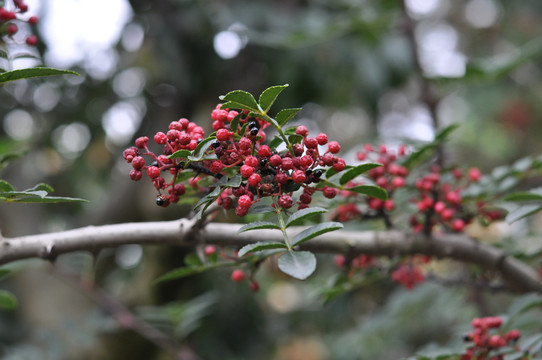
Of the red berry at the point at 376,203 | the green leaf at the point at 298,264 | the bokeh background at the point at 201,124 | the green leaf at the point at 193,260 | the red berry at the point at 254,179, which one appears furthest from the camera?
the bokeh background at the point at 201,124

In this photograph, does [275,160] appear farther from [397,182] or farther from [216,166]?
[397,182]

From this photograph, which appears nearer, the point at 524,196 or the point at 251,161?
the point at 251,161

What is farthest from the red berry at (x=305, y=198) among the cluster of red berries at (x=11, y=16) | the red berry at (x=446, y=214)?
the cluster of red berries at (x=11, y=16)

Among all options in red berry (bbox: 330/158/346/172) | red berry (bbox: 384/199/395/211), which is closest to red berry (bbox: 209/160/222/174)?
red berry (bbox: 330/158/346/172)

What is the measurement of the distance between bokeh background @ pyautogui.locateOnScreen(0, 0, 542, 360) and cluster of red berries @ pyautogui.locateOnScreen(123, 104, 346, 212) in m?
1.02

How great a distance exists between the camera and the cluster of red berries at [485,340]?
1.25 m

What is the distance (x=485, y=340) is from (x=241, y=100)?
2.84 ft

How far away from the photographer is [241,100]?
0.87 m

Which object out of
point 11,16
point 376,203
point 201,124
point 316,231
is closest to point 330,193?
point 316,231

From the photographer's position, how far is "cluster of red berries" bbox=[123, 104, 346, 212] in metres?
0.92

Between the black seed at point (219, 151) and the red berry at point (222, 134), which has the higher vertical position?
the red berry at point (222, 134)

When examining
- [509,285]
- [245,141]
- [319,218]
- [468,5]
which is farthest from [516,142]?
[245,141]

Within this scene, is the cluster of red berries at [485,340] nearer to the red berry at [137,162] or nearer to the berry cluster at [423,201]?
the berry cluster at [423,201]

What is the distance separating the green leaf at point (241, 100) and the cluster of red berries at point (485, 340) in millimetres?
812
